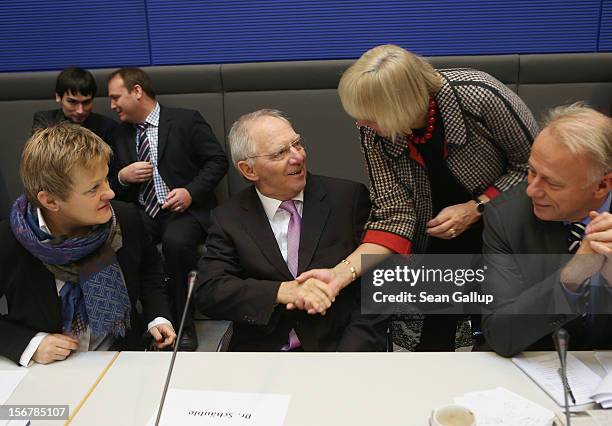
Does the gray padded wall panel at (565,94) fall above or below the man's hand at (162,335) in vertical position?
above

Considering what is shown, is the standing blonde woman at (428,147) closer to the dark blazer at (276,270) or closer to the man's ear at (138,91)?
the dark blazer at (276,270)

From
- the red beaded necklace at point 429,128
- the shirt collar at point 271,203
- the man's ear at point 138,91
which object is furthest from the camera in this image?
the man's ear at point 138,91

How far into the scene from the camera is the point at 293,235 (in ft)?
6.31

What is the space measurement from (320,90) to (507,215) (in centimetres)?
192

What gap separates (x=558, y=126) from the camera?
4.74 feet

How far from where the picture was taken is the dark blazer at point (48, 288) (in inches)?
62.7

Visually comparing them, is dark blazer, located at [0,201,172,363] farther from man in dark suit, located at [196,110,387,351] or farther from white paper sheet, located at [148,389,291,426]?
white paper sheet, located at [148,389,291,426]

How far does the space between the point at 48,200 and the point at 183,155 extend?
1556mm

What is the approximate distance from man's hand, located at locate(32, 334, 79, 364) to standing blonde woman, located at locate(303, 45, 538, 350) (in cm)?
72

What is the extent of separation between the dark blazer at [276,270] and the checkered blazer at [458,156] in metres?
0.11

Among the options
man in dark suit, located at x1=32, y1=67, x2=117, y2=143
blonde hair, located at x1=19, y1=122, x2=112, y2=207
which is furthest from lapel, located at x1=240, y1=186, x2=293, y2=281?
man in dark suit, located at x1=32, y1=67, x2=117, y2=143

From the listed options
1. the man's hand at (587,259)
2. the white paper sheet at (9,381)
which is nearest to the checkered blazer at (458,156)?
the man's hand at (587,259)

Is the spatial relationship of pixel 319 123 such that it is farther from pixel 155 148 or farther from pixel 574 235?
pixel 574 235

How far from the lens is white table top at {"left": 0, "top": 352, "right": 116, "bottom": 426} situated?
134cm
